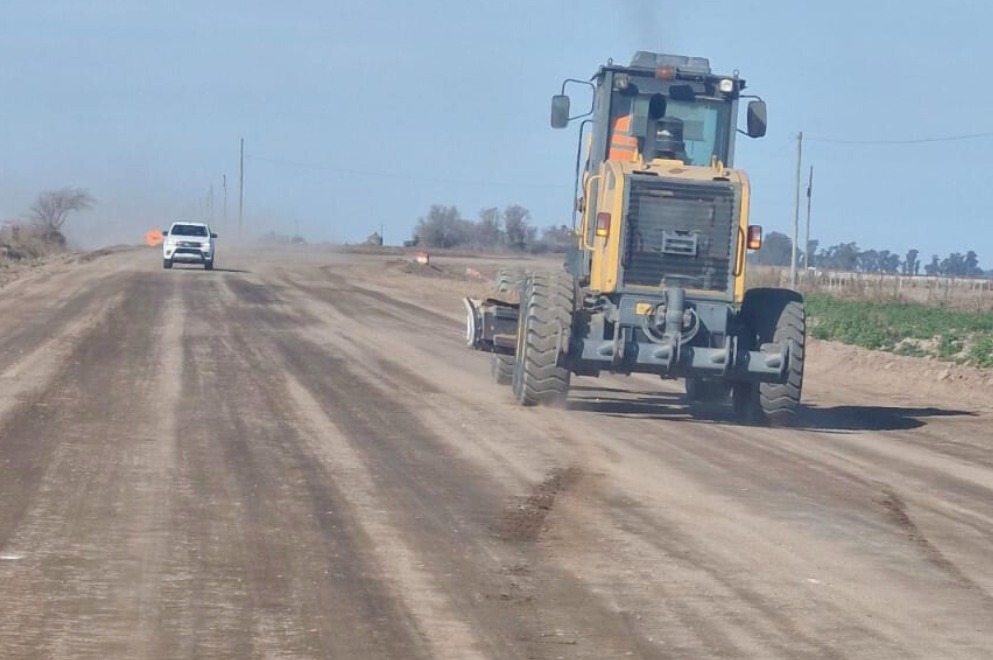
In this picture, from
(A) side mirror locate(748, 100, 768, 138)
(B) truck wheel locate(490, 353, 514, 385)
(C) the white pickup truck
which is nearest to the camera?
(A) side mirror locate(748, 100, 768, 138)

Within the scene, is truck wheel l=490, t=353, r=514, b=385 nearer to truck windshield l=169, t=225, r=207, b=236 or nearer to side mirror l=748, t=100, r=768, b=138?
side mirror l=748, t=100, r=768, b=138

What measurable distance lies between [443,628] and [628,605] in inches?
44.9

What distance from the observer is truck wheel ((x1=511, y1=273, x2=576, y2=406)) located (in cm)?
1666

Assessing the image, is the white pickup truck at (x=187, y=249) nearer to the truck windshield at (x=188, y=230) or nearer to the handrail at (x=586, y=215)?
the truck windshield at (x=188, y=230)

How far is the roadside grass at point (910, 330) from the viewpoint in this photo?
29.3 m

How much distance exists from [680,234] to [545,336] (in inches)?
71.9

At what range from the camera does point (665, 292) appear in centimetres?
1669

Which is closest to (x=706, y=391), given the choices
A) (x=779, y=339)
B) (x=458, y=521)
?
(x=779, y=339)

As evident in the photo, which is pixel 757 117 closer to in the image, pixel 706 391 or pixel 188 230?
pixel 706 391

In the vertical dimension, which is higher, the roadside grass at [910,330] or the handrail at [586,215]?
the handrail at [586,215]

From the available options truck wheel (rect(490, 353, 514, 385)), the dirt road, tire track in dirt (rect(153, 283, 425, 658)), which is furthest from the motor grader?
tire track in dirt (rect(153, 283, 425, 658))

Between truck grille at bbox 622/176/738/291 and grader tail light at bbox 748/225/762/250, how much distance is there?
21 cm

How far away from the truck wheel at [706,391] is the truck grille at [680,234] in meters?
3.00

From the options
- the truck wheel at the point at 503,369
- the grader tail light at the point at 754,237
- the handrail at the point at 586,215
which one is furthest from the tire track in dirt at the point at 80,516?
the grader tail light at the point at 754,237
